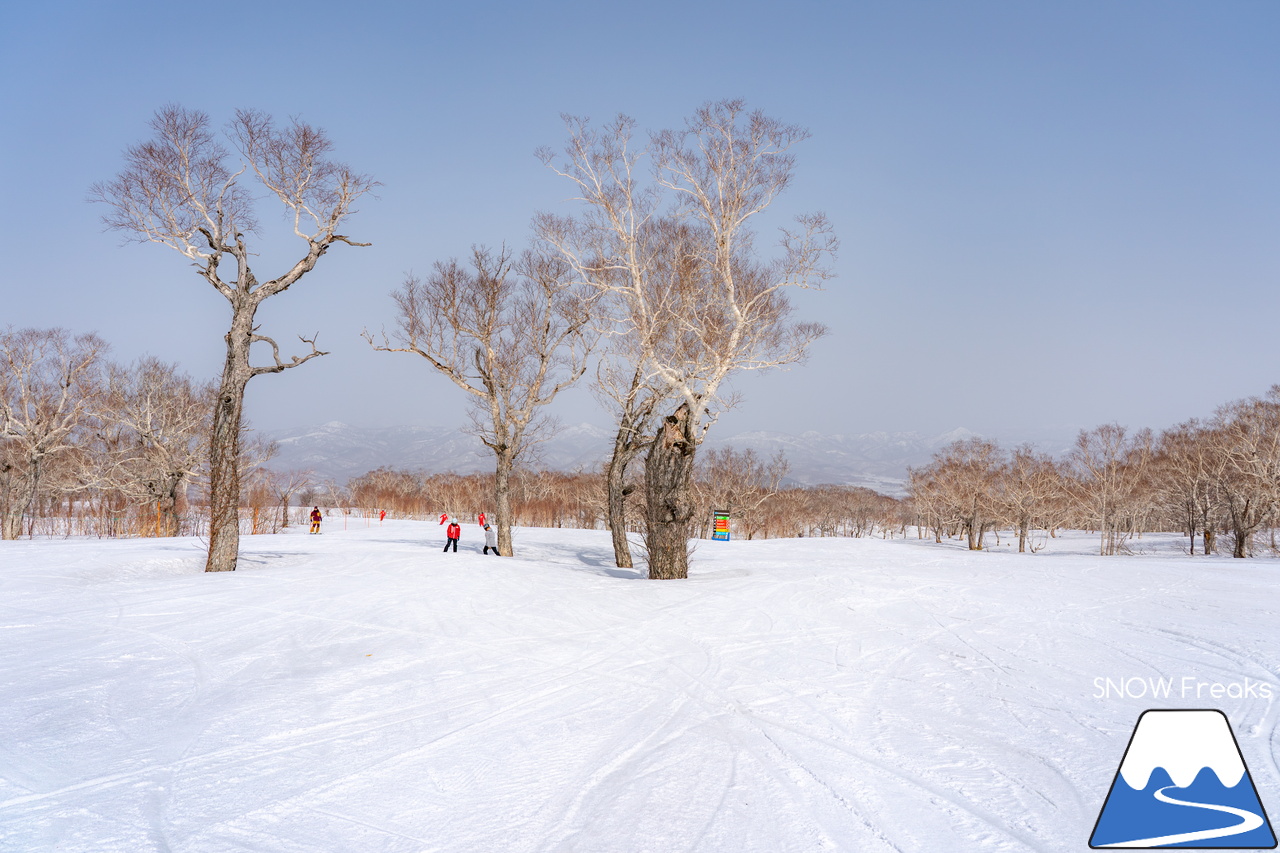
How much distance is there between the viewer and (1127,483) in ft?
108

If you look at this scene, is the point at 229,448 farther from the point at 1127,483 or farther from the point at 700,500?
the point at 1127,483

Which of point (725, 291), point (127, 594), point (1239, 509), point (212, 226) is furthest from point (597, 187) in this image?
point (1239, 509)

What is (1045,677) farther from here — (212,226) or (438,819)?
(212,226)

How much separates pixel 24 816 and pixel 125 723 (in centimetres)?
151

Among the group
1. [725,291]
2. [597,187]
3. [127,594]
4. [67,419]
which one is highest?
[597,187]

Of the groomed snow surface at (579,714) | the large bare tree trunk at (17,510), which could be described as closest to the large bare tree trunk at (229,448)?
the groomed snow surface at (579,714)

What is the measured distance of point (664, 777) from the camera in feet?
12.9

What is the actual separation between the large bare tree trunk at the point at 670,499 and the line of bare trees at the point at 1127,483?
23.6 metres
